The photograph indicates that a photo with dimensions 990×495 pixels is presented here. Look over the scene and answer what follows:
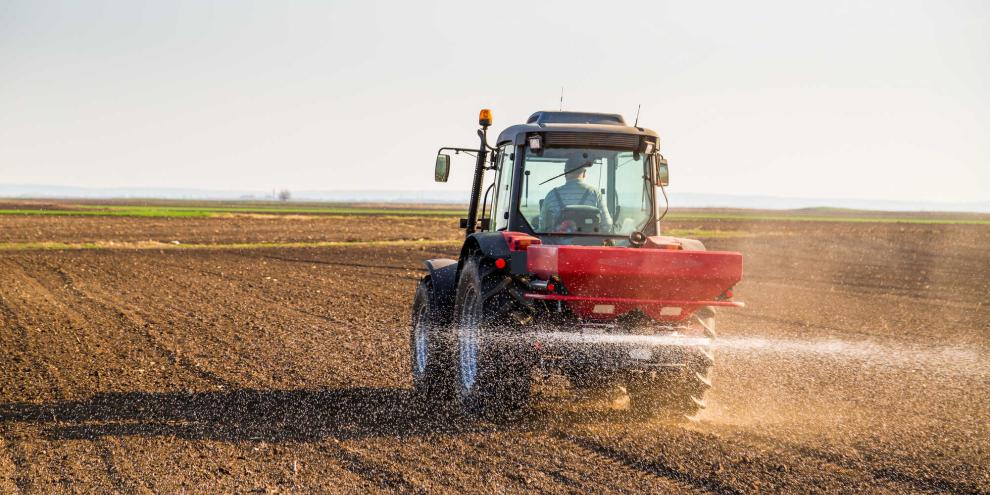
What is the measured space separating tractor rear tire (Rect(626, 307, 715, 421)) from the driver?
122cm

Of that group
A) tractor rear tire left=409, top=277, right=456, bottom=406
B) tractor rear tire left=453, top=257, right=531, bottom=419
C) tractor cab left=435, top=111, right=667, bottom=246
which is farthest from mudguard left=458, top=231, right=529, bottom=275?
tractor rear tire left=409, top=277, right=456, bottom=406

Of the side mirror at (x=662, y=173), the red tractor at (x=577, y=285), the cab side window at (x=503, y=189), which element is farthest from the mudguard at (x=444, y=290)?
the side mirror at (x=662, y=173)

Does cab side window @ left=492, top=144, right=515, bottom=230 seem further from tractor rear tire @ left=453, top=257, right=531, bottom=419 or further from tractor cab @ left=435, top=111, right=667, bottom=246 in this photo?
tractor rear tire @ left=453, top=257, right=531, bottom=419

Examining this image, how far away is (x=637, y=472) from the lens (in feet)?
19.5

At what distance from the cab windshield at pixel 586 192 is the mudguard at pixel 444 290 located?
1.03 m

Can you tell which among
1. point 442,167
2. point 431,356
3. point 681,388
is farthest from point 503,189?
point 681,388

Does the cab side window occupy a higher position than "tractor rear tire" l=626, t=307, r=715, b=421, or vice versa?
the cab side window

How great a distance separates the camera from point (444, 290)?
320 inches

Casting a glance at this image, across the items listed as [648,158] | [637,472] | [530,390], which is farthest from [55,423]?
[648,158]

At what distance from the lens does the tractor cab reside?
7422 millimetres

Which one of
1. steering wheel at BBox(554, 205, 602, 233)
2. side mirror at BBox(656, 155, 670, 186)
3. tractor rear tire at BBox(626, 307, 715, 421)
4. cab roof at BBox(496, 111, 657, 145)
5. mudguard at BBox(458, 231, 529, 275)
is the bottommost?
tractor rear tire at BBox(626, 307, 715, 421)

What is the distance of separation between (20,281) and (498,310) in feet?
48.3

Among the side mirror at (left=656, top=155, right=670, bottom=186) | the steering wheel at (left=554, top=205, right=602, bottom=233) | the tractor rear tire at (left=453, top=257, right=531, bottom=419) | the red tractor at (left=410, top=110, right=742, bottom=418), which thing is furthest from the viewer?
the side mirror at (left=656, top=155, right=670, bottom=186)

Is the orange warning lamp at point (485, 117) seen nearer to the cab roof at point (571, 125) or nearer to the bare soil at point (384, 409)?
the cab roof at point (571, 125)
